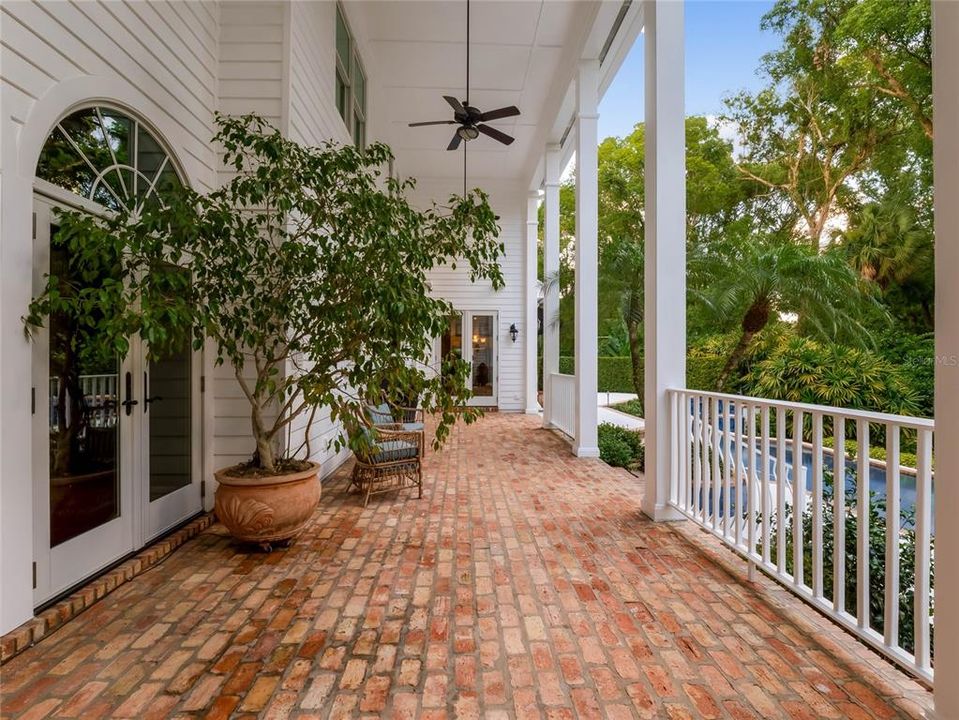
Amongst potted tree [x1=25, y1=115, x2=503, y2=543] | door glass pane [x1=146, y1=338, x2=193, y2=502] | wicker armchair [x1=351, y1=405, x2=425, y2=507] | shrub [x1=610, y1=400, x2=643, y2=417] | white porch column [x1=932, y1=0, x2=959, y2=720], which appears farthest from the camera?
shrub [x1=610, y1=400, x2=643, y2=417]

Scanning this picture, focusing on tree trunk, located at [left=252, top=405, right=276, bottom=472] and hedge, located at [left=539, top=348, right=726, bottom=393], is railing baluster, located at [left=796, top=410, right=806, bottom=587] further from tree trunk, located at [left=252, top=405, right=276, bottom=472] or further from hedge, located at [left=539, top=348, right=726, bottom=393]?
hedge, located at [left=539, top=348, right=726, bottom=393]

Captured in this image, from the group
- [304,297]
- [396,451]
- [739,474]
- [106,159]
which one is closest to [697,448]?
[739,474]

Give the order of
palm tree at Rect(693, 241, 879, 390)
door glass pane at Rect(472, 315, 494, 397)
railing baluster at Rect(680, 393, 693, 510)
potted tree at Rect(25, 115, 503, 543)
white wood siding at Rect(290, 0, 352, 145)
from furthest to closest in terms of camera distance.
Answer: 1. door glass pane at Rect(472, 315, 494, 397)
2. palm tree at Rect(693, 241, 879, 390)
3. white wood siding at Rect(290, 0, 352, 145)
4. railing baluster at Rect(680, 393, 693, 510)
5. potted tree at Rect(25, 115, 503, 543)

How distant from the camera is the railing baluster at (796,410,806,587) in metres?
2.18

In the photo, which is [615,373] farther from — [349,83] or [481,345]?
[349,83]

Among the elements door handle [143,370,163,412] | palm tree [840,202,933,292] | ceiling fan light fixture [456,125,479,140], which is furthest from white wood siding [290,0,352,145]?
palm tree [840,202,933,292]

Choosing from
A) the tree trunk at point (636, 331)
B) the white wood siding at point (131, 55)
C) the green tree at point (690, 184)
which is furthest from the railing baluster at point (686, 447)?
the green tree at point (690, 184)

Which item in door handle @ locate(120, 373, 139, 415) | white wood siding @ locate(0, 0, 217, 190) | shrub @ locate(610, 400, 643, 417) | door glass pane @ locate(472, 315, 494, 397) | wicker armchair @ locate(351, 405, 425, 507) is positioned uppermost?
→ white wood siding @ locate(0, 0, 217, 190)

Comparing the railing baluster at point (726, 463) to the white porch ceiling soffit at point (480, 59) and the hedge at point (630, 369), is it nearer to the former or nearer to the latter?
the white porch ceiling soffit at point (480, 59)

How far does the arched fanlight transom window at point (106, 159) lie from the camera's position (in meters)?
2.26

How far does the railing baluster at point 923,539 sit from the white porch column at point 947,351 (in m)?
0.15

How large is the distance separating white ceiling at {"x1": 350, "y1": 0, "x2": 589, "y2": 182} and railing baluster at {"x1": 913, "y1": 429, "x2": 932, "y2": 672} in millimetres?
5020

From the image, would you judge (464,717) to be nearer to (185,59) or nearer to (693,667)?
(693,667)

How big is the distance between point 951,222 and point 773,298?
15.0 ft
